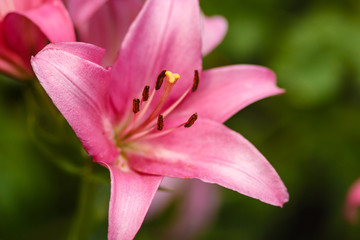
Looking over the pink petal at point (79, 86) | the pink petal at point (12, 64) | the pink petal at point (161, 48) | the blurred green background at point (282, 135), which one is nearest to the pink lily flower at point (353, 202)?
the blurred green background at point (282, 135)

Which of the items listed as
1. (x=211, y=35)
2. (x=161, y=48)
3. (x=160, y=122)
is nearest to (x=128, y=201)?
(x=160, y=122)

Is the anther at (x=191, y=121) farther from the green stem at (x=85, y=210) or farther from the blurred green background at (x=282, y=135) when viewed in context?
the blurred green background at (x=282, y=135)

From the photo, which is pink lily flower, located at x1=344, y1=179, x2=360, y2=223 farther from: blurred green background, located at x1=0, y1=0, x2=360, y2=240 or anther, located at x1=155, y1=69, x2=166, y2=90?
anther, located at x1=155, y1=69, x2=166, y2=90

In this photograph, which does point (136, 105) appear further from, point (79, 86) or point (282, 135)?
point (282, 135)

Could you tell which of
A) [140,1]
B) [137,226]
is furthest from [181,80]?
[137,226]

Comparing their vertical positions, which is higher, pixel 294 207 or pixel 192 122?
pixel 192 122

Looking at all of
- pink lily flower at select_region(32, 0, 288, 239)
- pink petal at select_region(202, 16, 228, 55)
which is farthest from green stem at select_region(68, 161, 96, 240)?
pink petal at select_region(202, 16, 228, 55)

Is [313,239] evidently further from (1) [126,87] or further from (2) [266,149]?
(1) [126,87]

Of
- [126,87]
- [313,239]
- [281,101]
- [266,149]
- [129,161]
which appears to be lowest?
[313,239]
